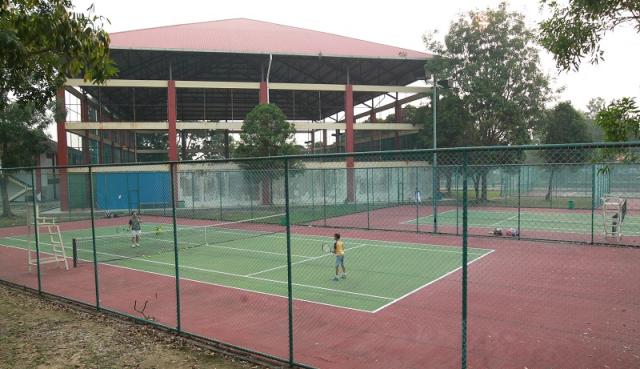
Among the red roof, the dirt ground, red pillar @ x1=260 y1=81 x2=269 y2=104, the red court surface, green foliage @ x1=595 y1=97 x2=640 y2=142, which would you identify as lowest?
the red court surface

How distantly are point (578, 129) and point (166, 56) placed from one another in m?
35.6

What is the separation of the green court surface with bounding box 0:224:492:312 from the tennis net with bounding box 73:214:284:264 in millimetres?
42

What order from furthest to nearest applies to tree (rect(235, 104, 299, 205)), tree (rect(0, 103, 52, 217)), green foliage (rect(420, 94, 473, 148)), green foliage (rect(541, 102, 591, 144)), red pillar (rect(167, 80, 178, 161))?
green foliage (rect(541, 102, 591, 144)), green foliage (rect(420, 94, 473, 148)), red pillar (rect(167, 80, 178, 161)), tree (rect(0, 103, 52, 217)), tree (rect(235, 104, 299, 205))

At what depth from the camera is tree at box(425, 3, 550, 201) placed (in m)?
38.5

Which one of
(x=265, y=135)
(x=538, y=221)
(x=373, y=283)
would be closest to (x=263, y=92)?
(x=265, y=135)

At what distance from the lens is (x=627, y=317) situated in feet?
31.6

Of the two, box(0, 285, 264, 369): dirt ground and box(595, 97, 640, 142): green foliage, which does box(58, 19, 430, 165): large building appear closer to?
box(0, 285, 264, 369): dirt ground

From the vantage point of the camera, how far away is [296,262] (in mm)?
16312

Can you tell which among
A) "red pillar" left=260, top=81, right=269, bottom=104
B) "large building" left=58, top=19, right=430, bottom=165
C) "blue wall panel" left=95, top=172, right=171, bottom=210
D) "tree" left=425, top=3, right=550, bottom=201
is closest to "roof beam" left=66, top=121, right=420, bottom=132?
"large building" left=58, top=19, right=430, bottom=165

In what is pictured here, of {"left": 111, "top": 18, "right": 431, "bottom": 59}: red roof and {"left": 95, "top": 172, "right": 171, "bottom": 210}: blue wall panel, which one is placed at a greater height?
{"left": 111, "top": 18, "right": 431, "bottom": 59}: red roof

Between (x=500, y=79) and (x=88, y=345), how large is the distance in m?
37.6

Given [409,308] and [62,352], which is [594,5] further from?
[62,352]

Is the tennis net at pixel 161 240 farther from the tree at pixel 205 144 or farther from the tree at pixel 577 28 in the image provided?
the tree at pixel 205 144

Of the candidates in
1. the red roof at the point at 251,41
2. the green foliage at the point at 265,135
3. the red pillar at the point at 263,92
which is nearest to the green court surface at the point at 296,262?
the green foliage at the point at 265,135
